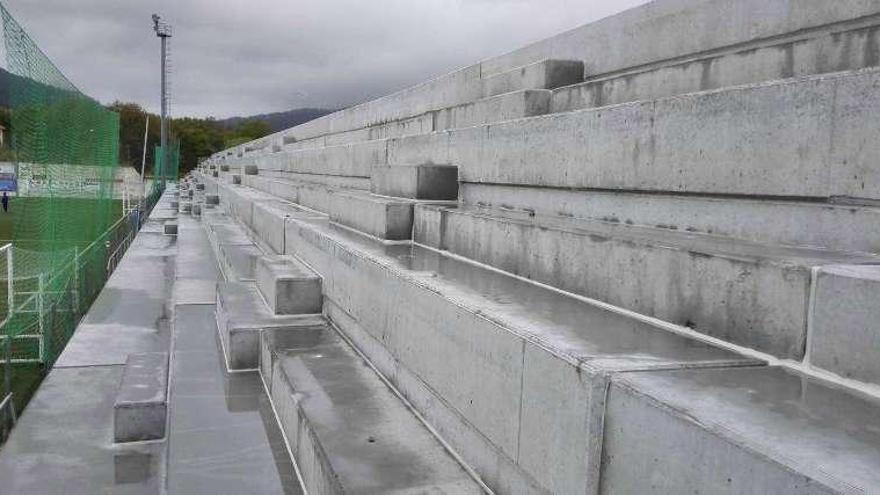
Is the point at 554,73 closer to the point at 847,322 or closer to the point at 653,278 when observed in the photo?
the point at 653,278

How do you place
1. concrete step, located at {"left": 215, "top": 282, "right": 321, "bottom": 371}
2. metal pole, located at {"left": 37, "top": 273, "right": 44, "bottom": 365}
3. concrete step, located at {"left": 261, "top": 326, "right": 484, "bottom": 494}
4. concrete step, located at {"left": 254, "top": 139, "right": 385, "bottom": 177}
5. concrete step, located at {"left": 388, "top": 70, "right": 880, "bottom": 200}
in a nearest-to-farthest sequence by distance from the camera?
concrete step, located at {"left": 388, "top": 70, "right": 880, "bottom": 200} → concrete step, located at {"left": 261, "top": 326, "right": 484, "bottom": 494} → concrete step, located at {"left": 215, "top": 282, "right": 321, "bottom": 371} → metal pole, located at {"left": 37, "top": 273, "right": 44, "bottom": 365} → concrete step, located at {"left": 254, "top": 139, "right": 385, "bottom": 177}

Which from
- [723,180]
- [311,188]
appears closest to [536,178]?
[723,180]

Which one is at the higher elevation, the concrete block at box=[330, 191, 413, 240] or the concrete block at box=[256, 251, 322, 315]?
the concrete block at box=[330, 191, 413, 240]

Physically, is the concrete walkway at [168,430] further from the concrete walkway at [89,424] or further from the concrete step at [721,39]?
the concrete step at [721,39]

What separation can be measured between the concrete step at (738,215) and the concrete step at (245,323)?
2.25 metres

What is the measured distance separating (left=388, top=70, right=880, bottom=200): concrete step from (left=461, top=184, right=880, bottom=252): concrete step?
0.05m

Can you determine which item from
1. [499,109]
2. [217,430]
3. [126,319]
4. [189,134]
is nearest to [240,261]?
[126,319]

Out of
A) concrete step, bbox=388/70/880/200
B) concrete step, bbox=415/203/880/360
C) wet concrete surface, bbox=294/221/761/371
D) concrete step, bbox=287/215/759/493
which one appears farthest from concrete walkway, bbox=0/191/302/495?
concrete step, bbox=388/70/880/200

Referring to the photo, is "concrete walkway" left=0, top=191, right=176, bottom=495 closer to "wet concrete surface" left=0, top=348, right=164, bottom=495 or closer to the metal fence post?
"wet concrete surface" left=0, top=348, right=164, bottom=495

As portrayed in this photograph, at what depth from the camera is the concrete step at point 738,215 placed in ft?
8.87

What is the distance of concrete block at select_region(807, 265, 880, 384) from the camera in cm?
210

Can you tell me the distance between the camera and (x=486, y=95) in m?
7.39

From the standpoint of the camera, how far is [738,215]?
3.23 meters

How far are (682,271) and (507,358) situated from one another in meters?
0.77
